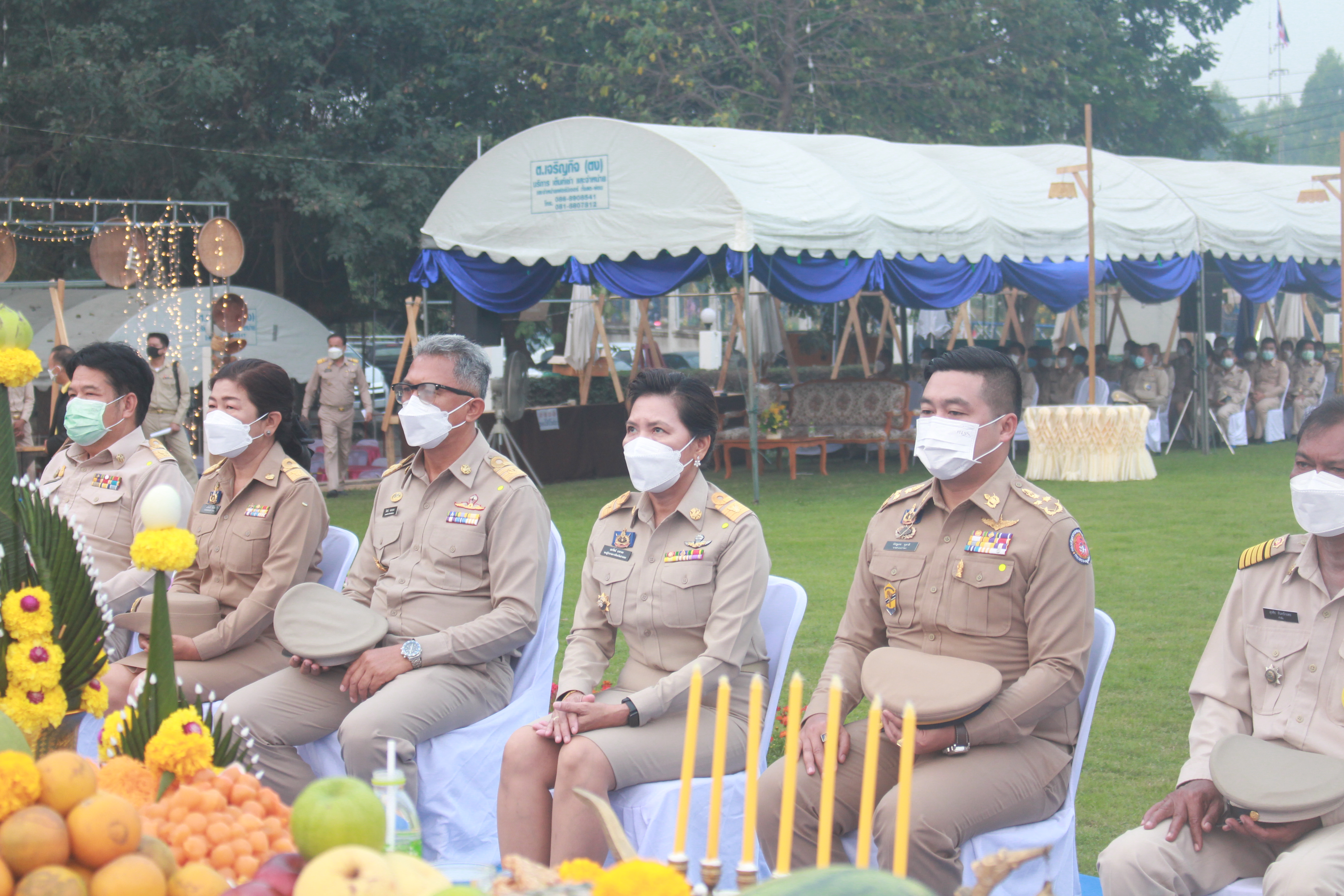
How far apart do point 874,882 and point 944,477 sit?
229cm

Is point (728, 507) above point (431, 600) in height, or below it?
above

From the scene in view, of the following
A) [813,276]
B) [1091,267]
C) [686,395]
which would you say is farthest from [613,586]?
[1091,267]

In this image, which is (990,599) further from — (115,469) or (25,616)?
(115,469)

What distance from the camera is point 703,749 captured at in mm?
3160

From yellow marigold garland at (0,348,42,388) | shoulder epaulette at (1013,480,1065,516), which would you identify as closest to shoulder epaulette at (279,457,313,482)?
yellow marigold garland at (0,348,42,388)

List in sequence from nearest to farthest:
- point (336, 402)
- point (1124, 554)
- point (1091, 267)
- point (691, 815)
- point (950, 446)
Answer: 1. point (691, 815)
2. point (950, 446)
3. point (1124, 554)
4. point (1091, 267)
5. point (336, 402)

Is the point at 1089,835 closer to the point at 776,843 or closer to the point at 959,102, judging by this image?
the point at 776,843

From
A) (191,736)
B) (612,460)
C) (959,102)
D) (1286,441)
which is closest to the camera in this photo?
(191,736)

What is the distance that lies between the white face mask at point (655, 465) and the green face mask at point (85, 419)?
201 centimetres

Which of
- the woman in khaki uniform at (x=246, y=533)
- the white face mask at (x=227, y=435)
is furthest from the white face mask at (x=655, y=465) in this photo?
the white face mask at (x=227, y=435)

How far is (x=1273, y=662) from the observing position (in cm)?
279

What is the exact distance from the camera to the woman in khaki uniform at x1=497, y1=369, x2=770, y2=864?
312 centimetres

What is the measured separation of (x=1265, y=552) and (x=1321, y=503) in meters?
0.18

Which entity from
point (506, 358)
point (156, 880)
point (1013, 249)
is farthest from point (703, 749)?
point (1013, 249)
